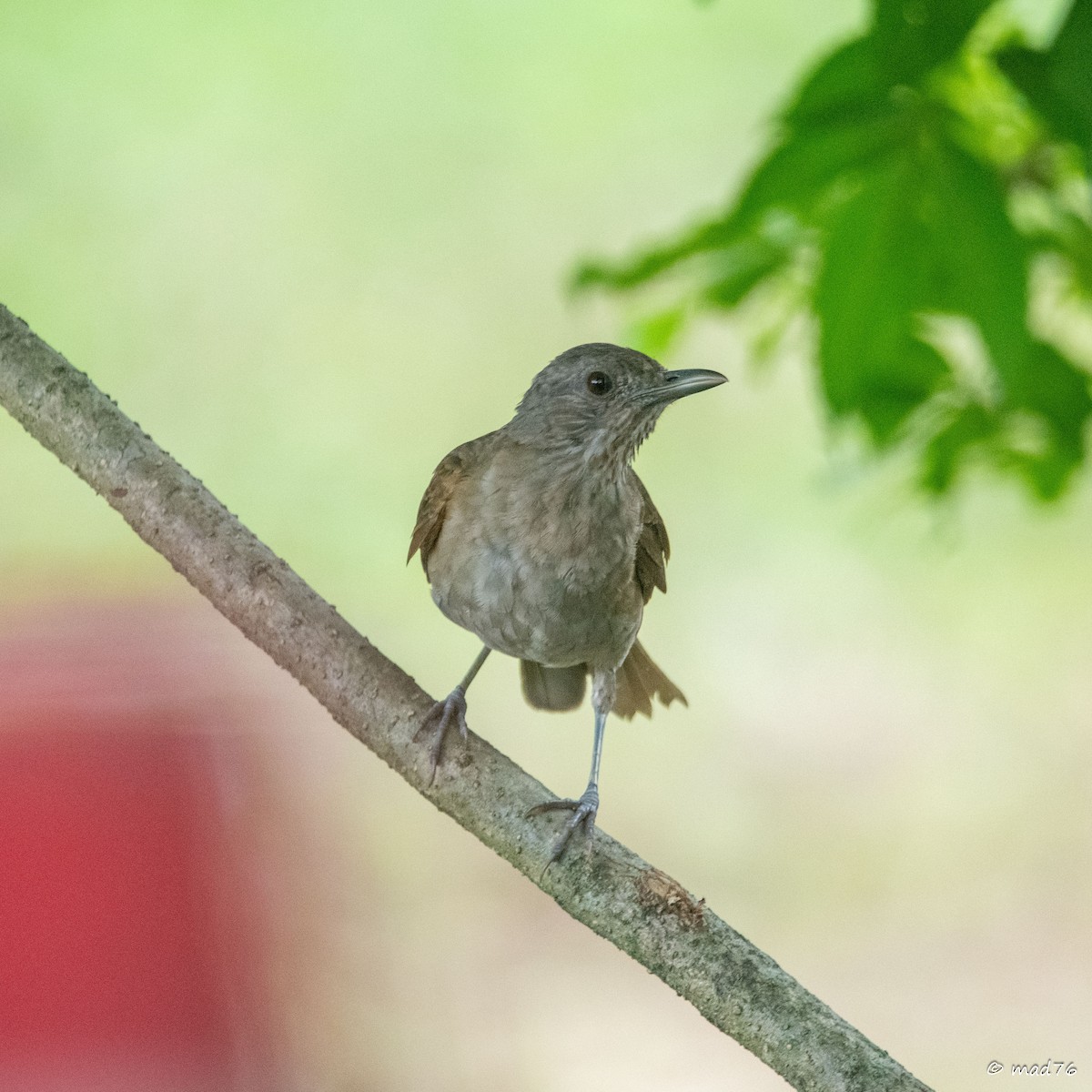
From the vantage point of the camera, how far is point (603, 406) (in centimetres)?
308

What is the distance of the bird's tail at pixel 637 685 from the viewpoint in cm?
348

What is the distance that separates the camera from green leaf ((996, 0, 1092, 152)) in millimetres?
1884

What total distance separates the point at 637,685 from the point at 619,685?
0.16 ft

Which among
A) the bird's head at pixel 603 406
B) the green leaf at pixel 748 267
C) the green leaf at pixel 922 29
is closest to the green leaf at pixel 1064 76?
the green leaf at pixel 922 29

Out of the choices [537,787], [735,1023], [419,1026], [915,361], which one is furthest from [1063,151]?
[419,1026]

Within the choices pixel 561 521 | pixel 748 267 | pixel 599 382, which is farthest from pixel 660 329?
pixel 561 521

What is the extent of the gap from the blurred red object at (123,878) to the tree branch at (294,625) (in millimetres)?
977

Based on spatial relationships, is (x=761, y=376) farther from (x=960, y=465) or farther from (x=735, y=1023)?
(x=735, y=1023)

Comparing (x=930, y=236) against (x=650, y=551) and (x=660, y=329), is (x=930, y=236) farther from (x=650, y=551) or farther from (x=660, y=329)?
(x=650, y=551)

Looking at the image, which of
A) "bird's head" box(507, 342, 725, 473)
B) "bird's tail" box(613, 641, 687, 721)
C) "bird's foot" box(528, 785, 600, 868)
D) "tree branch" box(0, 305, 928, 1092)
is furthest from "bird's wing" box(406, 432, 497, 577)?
"bird's foot" box(528, 785, 600, 868)

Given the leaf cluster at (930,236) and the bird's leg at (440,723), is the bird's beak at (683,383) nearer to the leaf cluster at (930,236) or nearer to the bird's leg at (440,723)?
the leaf cluster at (930,236)

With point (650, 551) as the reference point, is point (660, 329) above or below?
above

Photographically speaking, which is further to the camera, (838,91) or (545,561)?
(545,561)

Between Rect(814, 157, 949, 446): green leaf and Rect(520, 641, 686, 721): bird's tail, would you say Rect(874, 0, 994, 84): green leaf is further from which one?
Rect(520, 641, 686, 721): bird's tail
